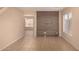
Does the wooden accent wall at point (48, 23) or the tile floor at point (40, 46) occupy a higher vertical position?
the wooden accent wall at point (48, 23)

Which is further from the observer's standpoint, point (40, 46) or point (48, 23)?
point (48, 23)

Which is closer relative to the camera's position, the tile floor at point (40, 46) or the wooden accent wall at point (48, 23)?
the tile floor at point (40, 46)

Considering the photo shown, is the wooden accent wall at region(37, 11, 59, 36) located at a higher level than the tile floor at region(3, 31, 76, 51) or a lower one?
higher

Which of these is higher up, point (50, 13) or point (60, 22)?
point (50, 13)

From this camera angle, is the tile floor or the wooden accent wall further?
the wooden accent wall

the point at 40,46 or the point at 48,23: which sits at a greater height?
the point at 48,23
